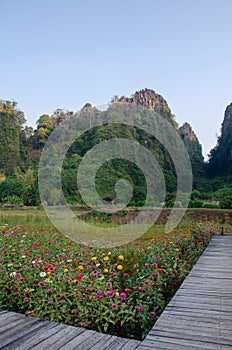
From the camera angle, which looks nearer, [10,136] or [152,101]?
[10,136]

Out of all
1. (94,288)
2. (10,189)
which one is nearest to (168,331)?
(94,288)

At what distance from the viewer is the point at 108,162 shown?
15.6m

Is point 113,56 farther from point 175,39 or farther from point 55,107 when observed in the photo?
point 55,107

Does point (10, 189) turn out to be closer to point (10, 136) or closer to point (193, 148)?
point (10, 136)

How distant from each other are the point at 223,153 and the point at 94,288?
74.4 ft

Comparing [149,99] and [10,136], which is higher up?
[149,99]

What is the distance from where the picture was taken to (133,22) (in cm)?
845

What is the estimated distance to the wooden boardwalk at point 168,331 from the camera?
5.41 ft

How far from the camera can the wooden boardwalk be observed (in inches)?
64.9

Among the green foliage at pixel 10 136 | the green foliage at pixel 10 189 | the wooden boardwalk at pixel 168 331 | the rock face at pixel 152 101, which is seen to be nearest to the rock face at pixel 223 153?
the rock face at pixel 152 101

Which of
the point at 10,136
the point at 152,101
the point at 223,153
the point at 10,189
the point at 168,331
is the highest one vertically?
the point at 152,101

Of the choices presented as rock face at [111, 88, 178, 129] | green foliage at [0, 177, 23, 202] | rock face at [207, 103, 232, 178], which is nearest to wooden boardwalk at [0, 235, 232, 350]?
green foliage at [0, 177, 23, 202]

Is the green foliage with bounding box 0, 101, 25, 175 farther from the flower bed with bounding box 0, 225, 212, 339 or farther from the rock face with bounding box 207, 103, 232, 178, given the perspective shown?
the flower bed with bounding box 0, 225, 212, 339

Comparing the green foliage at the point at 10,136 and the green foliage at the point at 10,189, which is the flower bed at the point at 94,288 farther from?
the green foliage at the point at 10,136
